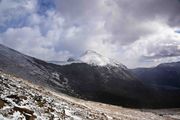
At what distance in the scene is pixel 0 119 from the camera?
28656 millimetres

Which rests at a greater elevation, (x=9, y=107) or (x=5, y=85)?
(x=5, y=85)

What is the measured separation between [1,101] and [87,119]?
56.2ft

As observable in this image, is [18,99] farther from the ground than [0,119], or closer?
farther from the ground

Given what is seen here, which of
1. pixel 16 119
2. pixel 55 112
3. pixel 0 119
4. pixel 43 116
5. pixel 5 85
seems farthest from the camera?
pixel 5 85

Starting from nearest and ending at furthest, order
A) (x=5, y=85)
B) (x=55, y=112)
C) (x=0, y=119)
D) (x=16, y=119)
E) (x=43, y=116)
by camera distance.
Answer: (x=0, y=119), (x=16, y=119), (x=43, y=116), (x=55, y=112), (x=5, y=85)

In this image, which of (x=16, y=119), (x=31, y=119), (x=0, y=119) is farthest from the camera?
(x=31, y=119)

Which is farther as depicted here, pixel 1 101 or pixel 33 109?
pixel 33 109

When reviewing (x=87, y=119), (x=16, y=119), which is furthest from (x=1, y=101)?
(x=87, y=119)

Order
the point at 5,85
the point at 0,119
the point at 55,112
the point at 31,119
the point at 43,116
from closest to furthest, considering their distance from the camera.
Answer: the point at 0,119, the point at 31,119, the point at 43,116, the point at 55,112, the point at 5,85

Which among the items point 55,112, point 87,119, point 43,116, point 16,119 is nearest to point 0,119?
point 16,119

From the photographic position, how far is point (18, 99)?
37281mm

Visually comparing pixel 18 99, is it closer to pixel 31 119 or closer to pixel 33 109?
pixel 33 109

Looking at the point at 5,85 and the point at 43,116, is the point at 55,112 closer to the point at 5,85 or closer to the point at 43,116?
the point at 43,116

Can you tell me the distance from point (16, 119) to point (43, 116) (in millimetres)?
5635
